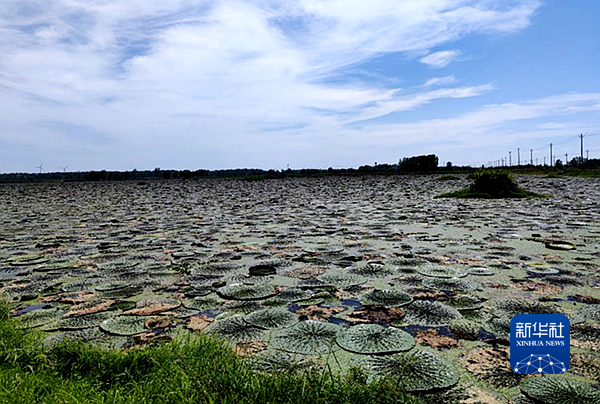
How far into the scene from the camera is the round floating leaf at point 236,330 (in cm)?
225

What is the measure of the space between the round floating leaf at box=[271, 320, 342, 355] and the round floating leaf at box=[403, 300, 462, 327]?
1.56 ft

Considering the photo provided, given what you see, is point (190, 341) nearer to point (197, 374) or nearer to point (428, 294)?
point (197, 374)

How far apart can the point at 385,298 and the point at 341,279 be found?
0.59 m

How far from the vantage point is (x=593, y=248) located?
14.2ft

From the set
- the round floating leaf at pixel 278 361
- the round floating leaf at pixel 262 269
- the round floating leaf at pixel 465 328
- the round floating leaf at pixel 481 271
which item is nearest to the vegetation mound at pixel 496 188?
the round floating leaf at pixel 481 271

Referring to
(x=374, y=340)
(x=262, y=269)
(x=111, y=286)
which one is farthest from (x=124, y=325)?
(x=262, y=269)

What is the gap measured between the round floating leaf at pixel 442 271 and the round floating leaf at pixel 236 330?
1.68 meters

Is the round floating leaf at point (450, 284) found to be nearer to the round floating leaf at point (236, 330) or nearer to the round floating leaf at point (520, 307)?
the round floating leaf at point (520, 307)

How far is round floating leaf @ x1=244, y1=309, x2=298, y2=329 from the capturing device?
2.41 m

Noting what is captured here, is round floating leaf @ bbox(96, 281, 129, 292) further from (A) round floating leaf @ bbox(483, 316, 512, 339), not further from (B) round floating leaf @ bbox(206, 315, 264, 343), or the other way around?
(A) round floating leaf @ bbox(483, 316, 512, 339)

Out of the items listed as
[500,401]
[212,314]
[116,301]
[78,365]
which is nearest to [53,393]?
[78,365]

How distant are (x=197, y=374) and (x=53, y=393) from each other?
54 cm

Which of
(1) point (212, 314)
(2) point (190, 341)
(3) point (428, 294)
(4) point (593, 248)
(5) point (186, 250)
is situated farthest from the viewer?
(5) point (186, 250)

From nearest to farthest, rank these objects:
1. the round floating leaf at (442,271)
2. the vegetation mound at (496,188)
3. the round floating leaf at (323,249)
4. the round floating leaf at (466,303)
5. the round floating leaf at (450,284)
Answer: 1. the round floating leaf at (466,303)
2. the round floating leaf at (450,284)
3. the round floating leaf at (442,271)
4. the round floating leaf at (323,249)
5. the vegetation mound at (496,188)
